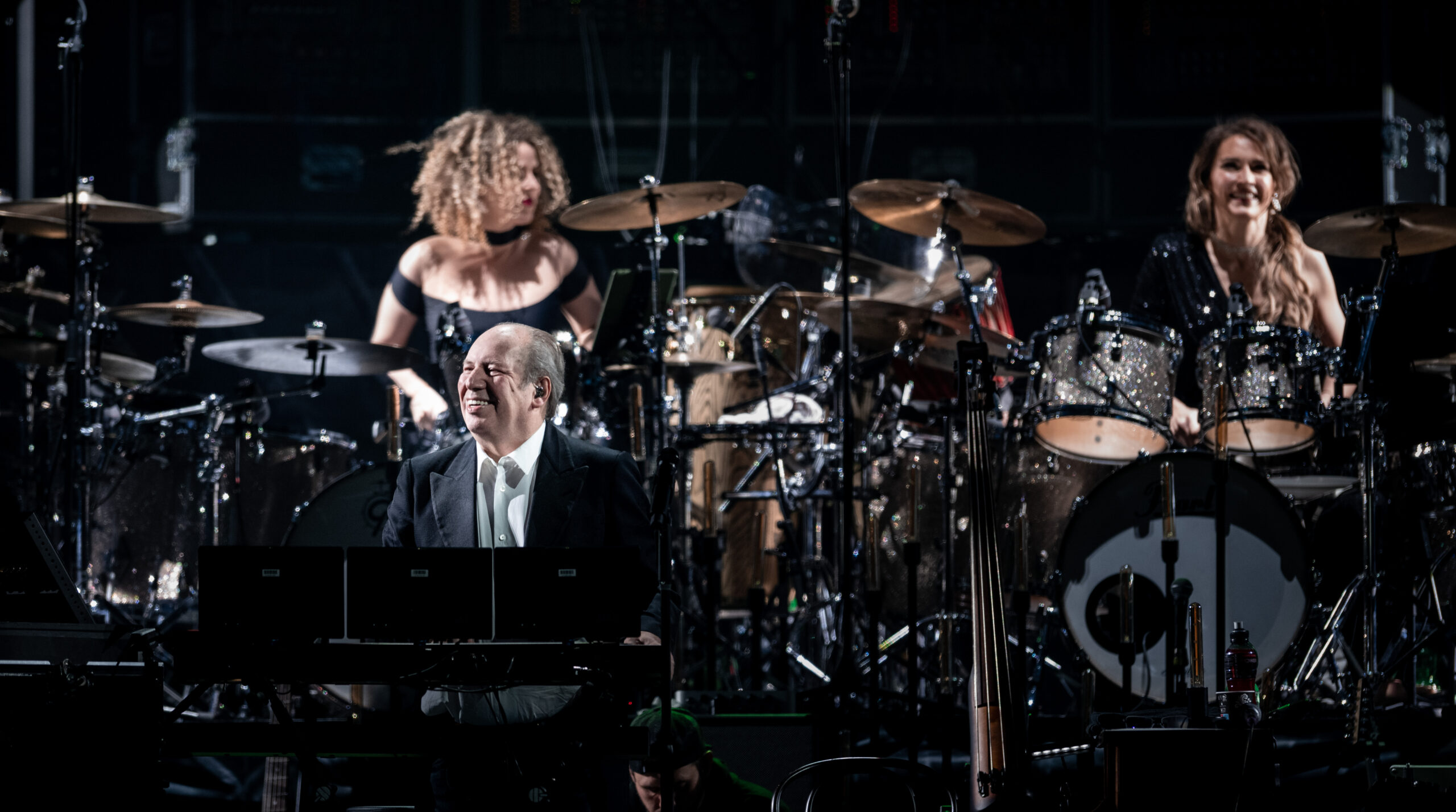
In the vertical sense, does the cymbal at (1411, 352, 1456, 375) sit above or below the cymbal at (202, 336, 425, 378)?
below

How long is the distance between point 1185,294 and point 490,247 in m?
3.84

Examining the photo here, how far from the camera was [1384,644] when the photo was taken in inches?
241

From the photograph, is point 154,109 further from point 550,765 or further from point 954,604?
point 550,765

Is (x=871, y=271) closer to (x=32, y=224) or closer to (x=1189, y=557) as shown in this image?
(x=1189, y=557)

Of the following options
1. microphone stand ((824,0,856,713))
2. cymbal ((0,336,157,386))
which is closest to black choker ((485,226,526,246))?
cymbal ((0,336,157,386))

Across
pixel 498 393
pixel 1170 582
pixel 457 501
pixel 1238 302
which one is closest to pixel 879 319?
pixel 1238 302

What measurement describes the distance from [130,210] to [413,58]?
254 centimetres

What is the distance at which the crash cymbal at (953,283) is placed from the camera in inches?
305

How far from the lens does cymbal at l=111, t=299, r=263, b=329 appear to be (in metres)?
7.05

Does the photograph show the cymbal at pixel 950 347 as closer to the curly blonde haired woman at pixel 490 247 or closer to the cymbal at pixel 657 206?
the cymbal at pixel 657 206

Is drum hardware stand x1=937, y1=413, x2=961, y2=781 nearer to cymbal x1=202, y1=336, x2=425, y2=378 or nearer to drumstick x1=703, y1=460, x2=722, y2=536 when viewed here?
drumstick x1=703, y1=460, x2=722, y2=536

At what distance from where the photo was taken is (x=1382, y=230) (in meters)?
6.28

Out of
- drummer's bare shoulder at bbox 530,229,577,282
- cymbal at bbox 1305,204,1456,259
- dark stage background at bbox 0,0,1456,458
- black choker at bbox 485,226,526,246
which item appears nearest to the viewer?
cymbal at bbox 1305,204,1456,259

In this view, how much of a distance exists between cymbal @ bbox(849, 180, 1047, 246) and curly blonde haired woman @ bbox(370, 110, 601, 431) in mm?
1990
